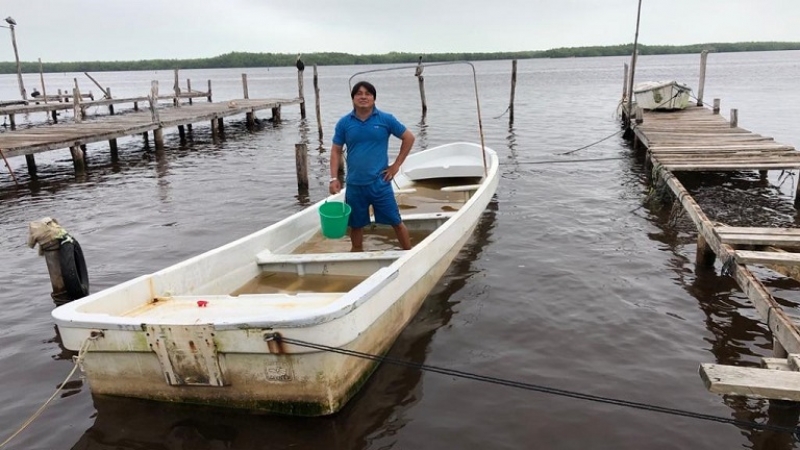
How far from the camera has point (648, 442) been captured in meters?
3.88

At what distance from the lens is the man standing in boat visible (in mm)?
5621

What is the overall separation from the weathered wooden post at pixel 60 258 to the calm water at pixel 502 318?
34 centimetres

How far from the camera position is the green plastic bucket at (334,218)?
233 inches

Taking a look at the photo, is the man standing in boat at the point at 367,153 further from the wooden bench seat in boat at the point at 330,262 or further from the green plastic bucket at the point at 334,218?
the wooden bench seat in boat at the point at 330,262

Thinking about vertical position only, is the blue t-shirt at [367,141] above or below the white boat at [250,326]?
above

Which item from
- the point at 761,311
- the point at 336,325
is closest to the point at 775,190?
the point at 761,311

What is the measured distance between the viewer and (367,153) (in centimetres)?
565

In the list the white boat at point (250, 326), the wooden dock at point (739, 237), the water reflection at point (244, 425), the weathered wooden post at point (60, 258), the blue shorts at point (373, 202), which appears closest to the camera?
the wooden dock at point (739, 237)

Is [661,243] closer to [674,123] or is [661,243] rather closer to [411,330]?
[411,330]

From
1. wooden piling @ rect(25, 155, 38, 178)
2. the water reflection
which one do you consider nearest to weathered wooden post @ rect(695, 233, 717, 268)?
the water reflection

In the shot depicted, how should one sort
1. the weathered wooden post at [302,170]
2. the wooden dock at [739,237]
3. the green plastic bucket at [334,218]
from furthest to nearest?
the weathered wooden post at [302,170] < the green plastic bucket at [334,218] < the wooden dock at [739,237]

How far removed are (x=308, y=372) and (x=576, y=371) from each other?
92.6 inches

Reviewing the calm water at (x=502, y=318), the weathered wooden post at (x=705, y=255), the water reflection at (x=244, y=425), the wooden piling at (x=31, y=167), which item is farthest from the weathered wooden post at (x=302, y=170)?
the water reflection at (x=244, y=425)

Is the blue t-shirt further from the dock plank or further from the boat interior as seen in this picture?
the dock plank
